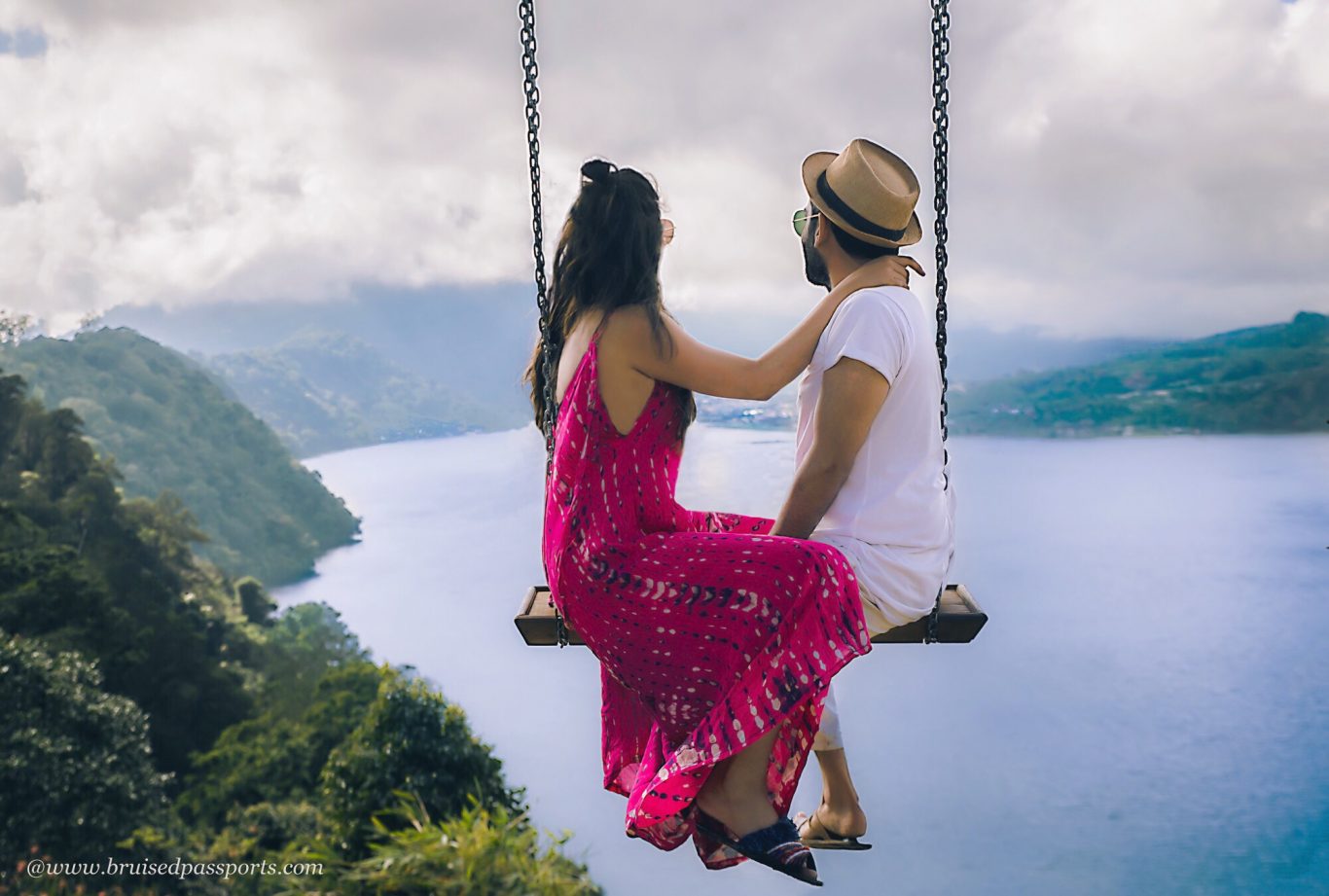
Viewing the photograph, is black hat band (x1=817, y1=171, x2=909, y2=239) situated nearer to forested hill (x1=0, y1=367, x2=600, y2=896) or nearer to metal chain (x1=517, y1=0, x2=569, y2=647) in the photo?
metal chain (x1=517, y1=0, x2=569, y2=647)

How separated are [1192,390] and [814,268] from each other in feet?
271

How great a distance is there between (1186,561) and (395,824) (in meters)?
65.7

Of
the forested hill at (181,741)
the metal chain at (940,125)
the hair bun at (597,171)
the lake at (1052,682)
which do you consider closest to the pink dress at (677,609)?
the hair bun at (597,171)

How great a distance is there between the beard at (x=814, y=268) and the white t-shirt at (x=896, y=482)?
22 centimetres

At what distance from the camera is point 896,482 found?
84.3 inches

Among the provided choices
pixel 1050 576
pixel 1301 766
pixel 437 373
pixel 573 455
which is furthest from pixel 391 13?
pixel 573 455

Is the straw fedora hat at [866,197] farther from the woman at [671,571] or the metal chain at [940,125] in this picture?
the metal chain at [940,125]

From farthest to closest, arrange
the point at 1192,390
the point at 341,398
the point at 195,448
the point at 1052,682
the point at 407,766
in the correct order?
the point at 341,398 → the point at 1192,390 → the point at 195,448 → the point at 1052,682 → the point at 407,766

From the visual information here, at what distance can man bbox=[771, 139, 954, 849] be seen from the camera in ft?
6.77

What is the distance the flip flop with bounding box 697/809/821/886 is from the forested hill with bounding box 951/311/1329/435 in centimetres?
7305

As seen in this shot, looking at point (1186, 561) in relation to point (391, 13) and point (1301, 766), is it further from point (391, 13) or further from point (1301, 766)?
point (391, 13)

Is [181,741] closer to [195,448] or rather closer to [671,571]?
[671,571]

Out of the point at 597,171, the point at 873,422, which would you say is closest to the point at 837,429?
the point at 873,422

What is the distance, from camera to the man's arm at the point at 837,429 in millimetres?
2053
